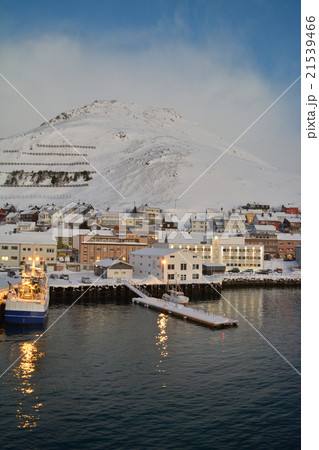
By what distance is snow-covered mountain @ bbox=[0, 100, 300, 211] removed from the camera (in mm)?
102750

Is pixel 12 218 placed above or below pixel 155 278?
above

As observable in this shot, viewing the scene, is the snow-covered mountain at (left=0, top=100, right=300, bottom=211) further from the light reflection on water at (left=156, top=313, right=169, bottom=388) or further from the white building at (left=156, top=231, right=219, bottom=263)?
the light reflection on water at (left=156, top=313, right=169, bottom=388)

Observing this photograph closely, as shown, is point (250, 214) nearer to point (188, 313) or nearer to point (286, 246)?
point (286, 246)

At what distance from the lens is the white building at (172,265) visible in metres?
32.9

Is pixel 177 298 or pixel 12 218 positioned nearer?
pixel 177 298

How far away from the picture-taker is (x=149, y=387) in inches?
496

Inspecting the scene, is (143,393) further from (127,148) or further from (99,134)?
(99,134)

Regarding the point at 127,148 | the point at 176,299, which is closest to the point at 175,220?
the point at 176,299

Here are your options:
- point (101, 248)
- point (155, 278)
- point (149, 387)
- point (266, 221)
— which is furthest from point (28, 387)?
point (266, 221)

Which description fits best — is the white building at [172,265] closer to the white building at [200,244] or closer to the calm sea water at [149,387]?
the white building at [200,244]

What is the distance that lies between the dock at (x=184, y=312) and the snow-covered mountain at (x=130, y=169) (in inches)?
2387

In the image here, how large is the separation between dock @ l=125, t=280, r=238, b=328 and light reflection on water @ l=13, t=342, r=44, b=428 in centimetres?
788

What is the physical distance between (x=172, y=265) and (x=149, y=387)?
2069 cm
